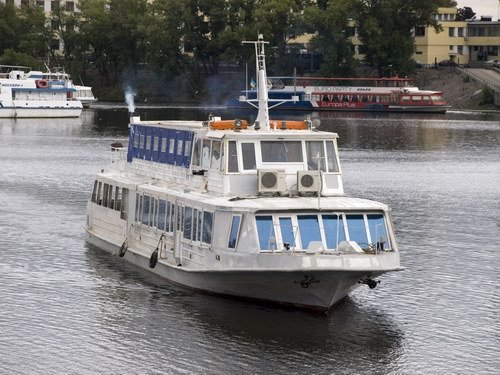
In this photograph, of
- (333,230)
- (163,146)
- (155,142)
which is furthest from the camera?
(155,142)

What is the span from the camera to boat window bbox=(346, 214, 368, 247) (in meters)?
41.4

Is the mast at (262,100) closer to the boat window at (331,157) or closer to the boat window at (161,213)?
the boat window at (331,157)

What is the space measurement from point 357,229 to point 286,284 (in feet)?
9.20

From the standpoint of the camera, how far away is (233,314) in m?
42.1

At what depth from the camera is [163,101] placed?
199375 millimetres

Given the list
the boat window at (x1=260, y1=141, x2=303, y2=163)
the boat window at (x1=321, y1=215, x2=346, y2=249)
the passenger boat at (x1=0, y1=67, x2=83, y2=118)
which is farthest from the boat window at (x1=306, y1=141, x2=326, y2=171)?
the passenger boat at (x1=0, y1=67, x2=83, y2=118)

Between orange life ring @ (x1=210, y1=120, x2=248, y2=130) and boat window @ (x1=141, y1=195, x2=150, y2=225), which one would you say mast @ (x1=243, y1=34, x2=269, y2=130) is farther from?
boat window @ (x1=141, y1=195, x2=150, y2=225)

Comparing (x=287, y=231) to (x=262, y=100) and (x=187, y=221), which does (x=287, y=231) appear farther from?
(x=262, y=100)

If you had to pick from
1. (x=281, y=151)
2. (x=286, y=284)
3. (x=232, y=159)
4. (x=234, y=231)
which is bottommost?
(x=286, y=284)

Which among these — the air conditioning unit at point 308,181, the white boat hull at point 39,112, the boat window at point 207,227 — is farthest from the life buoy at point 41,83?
the air conditioning unit at point 308,181

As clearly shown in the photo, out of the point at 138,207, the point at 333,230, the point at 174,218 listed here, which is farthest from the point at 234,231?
the point at 138,207

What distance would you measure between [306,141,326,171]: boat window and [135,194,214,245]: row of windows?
4249 mm

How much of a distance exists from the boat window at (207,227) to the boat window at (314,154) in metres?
4.14

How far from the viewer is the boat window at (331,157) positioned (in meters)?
45.2
